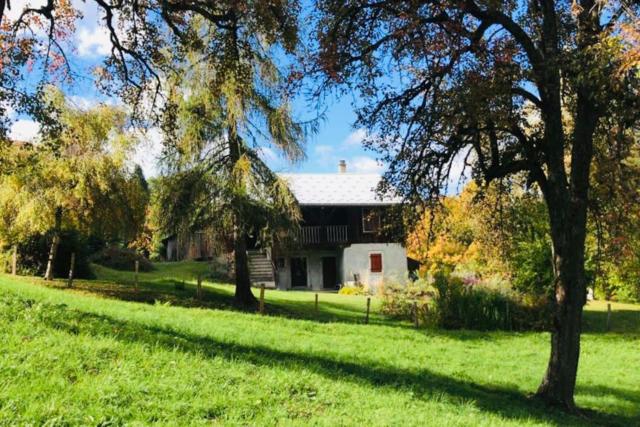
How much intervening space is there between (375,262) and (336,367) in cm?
2999

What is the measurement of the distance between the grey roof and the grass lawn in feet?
69.1

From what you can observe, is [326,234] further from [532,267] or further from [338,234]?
[532,267]

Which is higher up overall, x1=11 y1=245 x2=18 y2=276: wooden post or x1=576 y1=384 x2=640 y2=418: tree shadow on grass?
x1=11 y1=245 x2=18 y2=276: wooden post

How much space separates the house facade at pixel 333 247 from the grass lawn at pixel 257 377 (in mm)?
21446

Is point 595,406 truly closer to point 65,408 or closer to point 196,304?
point 65,408

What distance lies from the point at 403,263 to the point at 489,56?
31054mm

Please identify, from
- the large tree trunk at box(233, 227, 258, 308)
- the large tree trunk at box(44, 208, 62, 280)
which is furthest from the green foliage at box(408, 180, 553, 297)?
the large tree trunk at box(44, 208, 62, 280)

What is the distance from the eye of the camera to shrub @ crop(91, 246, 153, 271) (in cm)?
3781

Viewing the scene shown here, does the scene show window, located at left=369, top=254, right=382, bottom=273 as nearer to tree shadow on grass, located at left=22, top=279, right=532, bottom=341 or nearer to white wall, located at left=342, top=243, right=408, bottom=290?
white wall, located at left=342, top=243, right=408, bottom=290

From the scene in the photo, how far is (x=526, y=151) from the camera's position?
35.2 feet

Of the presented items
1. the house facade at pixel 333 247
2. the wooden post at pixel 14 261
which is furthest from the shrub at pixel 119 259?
the wooden post at pixel 14 261

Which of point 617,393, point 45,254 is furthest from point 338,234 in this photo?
point 617,393

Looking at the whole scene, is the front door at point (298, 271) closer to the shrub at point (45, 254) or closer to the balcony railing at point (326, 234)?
the balcony railing at point (326, 234)

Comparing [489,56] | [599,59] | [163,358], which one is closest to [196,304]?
[163,358]
